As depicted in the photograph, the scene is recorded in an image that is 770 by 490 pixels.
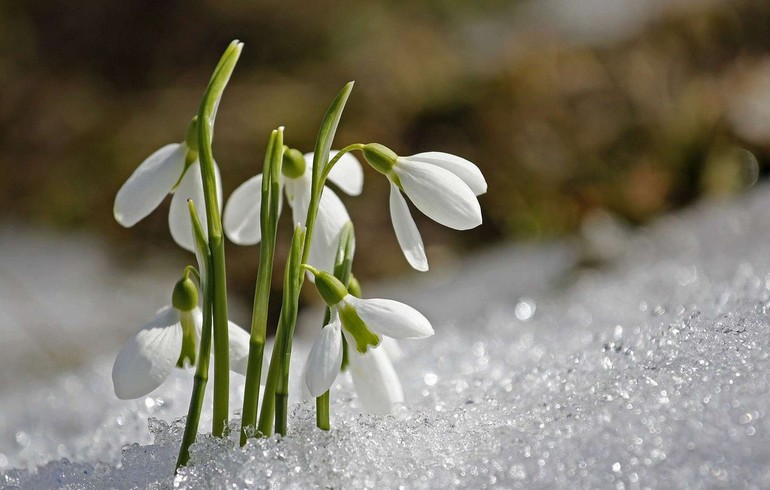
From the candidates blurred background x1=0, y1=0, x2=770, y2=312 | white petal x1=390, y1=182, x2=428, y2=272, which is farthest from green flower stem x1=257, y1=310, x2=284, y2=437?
blurred background x1=0, y1=0, x2=770, y2=312

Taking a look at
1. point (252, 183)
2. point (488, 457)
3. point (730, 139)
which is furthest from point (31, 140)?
point (488, 457)

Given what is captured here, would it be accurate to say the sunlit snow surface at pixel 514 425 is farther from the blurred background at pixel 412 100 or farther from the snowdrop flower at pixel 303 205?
the blurred background at pixel 412 100

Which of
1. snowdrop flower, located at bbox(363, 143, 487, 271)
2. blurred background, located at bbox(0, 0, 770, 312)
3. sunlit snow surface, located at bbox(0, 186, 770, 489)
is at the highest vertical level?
snowdrop flower, located at bbox(363, 143, 487, 271)

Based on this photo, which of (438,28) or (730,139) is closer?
(730,139)

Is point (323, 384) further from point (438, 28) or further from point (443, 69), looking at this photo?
point (438, 28)

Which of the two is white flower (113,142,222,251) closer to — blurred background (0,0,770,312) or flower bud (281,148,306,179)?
flower bud (281,148,306,179)

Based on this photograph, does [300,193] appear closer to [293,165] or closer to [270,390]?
[293,165]

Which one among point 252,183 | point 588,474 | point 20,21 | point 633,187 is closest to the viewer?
point 588,474

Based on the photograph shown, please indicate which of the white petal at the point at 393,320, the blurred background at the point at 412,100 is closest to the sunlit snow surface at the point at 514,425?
the white petal at the point at 393,320
